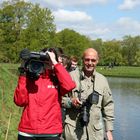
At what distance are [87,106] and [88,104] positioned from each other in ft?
0.11

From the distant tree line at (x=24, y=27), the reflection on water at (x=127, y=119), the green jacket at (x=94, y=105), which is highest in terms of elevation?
the distant tree line at (x=24, y=27)

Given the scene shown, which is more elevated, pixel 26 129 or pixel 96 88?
pixel 96 88

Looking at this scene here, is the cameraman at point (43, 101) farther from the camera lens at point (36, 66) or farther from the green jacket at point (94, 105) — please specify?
the green jacket at point (94, 105)

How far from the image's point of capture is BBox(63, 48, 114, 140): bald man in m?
6.36

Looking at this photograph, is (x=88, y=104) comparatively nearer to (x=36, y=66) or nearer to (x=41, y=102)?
(x=41, y=102)

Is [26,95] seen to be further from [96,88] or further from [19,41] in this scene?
[19,41]

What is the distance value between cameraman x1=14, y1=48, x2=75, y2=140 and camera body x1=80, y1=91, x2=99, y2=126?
39 cm

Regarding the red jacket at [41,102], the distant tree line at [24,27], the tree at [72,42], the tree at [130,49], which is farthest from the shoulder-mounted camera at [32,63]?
the tree at [130,49]

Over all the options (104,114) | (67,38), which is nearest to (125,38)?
(67,38)

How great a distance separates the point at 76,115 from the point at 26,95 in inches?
35.4

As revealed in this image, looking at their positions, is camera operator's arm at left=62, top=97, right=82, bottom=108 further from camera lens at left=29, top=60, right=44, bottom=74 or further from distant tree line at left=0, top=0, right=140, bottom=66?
distant tree line at left=0, top=0, right=140, bottom=66

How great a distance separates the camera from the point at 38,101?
5.90m

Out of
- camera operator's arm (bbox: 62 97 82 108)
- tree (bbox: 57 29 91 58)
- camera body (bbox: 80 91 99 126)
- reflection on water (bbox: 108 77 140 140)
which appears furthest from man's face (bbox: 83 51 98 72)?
tree (bbox: 57 29 91 58)

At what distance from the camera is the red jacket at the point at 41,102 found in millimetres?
5844
